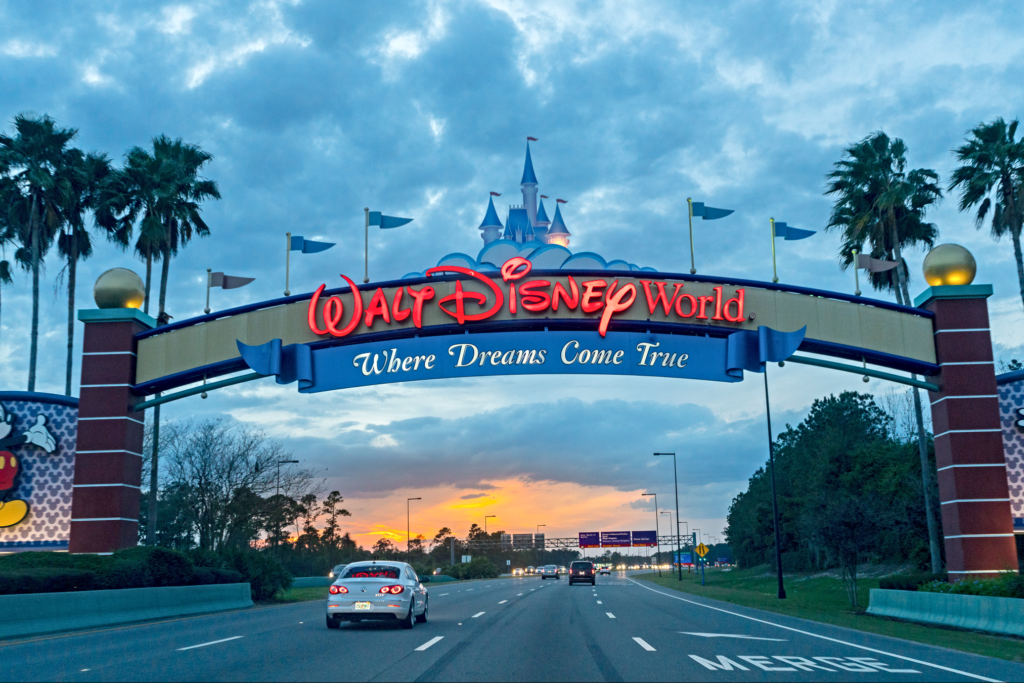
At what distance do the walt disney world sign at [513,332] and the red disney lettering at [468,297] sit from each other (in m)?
0.04

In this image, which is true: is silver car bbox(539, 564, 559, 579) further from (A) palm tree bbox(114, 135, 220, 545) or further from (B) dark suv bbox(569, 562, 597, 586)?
(A) palm tree bbox(114, 135, 220, 545)

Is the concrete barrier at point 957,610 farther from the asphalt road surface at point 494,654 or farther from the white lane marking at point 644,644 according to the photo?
the white lane marking at point 644,644

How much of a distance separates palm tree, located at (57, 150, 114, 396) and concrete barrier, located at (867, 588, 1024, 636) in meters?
36.2

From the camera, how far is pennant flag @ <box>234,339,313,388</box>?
Result: 27.0 metres

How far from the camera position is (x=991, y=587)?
67.6 feet

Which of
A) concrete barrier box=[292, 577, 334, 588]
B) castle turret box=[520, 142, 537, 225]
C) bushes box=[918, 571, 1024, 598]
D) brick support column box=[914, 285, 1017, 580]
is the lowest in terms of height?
concrete barrier box=[292, 577, 334, 588]

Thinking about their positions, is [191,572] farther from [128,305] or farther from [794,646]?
[794,646]

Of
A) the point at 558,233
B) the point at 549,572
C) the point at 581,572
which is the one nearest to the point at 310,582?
the point at 581,572

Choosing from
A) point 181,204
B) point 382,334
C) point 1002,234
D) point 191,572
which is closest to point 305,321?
point 382,334

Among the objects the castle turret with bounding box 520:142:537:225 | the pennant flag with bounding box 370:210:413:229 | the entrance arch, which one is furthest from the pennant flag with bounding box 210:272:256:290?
the castle turret with bounding box 520:142:537:225

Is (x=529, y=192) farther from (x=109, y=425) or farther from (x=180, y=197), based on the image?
(x=109, y=425)

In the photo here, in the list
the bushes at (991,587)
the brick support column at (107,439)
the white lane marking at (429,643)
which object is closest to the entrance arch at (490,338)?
the brick support column at (107,439)

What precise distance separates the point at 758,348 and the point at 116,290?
20.8m

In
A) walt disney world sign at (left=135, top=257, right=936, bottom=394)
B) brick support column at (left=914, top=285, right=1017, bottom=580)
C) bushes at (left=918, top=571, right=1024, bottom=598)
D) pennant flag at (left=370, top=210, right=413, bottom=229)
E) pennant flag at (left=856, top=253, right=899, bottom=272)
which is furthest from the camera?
pennant flag at (left=370, top=210, right=413, bottom=229)
